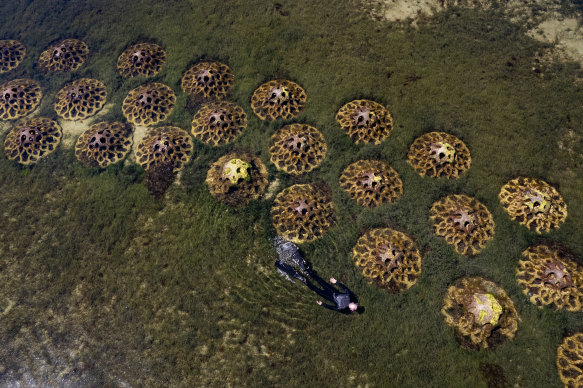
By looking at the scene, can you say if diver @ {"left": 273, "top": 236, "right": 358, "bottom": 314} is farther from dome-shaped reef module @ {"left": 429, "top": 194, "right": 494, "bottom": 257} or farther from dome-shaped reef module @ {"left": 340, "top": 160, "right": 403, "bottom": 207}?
dome-shaped reef module @ {"left": 429, "top": 194, "right": 494, "bottom": 257}

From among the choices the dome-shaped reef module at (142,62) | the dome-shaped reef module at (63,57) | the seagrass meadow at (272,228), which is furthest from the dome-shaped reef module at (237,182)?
the dome-shaped reef module at (63,57)

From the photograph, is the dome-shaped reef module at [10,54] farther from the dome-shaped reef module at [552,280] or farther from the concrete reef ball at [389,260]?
the dome-shaped reef module at [552,280]

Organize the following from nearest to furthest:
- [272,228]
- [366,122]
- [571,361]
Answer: [571,361], [272,228], [366,122]

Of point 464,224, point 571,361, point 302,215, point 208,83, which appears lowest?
point 571,361

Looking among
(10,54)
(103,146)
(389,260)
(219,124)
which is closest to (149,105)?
(103,146)

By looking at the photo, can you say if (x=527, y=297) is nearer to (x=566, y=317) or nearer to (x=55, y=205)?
(x=566, y=317)

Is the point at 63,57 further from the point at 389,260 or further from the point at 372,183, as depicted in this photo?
the point at 389,260
